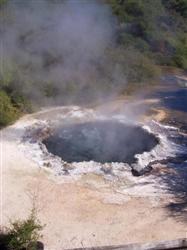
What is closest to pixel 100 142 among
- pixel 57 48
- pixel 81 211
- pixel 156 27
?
pixel 81 211

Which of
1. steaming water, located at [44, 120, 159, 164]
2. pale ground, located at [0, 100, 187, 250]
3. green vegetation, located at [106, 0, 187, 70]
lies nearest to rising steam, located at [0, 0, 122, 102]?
steaming water, located at [44, 120, 159, 164]

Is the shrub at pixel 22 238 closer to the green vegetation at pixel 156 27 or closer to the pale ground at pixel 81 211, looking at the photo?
the pale ground at pixel 81 211

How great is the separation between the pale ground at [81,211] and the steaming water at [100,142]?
222cm

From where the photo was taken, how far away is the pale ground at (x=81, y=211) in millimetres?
13125

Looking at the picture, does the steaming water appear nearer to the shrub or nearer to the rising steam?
the rising steam

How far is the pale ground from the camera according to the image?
43.1 ft

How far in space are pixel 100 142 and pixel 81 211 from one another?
6042 millimetres

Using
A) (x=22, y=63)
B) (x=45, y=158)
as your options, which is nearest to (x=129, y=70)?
(x=22, y=63)

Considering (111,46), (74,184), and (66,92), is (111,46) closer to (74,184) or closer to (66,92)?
(66,92)

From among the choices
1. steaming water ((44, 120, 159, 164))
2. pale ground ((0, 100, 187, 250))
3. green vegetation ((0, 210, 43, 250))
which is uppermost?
green vegetation ((0, 210, 43, 250))

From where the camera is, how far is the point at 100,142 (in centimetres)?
2014

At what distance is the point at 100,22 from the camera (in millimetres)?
25719

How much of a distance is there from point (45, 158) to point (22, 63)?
22.1 feet

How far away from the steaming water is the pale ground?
2.22 meters
